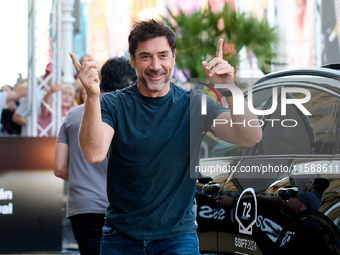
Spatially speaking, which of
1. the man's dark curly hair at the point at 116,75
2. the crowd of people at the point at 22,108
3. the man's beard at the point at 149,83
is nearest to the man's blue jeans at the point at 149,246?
the man's beard at the point at 149,83

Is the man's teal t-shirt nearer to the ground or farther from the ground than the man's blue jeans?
farther from the ground

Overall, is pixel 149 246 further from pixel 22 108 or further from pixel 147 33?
pixel 22 108

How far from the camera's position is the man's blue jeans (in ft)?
8.73

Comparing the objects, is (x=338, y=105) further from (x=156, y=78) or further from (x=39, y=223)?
(x=39, y=223)

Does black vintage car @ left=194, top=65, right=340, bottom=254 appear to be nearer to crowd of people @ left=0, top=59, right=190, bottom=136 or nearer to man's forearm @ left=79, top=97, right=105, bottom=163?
man's forearm @ left=79, top=97, right=105, bottom=163

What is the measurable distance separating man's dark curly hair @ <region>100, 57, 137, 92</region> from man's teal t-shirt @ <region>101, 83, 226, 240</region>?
1135 mm

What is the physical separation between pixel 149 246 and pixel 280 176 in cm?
118

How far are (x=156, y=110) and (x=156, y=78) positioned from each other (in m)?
0.16

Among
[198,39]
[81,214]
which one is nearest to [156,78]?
[81,214]

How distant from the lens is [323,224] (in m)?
3.09

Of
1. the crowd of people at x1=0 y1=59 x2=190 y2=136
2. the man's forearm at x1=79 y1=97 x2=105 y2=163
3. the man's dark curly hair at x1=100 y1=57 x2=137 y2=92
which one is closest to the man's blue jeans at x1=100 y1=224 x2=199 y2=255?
the man's forearm at x1=79 y1=97 x2=105 y2=163

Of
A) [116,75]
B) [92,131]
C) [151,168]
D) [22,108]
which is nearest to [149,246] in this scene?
[151,168]

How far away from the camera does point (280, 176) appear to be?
3.48m

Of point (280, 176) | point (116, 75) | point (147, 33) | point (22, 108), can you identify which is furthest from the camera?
point (22, 108)
